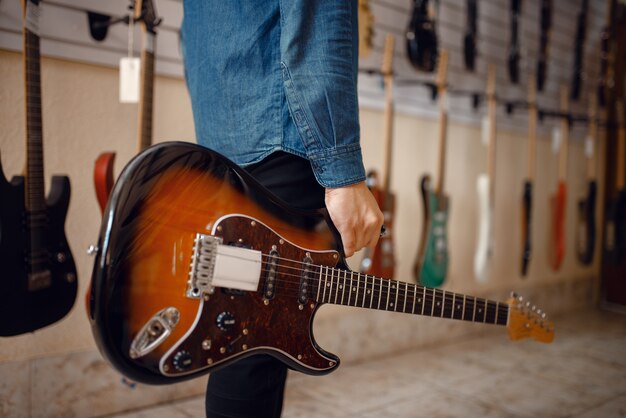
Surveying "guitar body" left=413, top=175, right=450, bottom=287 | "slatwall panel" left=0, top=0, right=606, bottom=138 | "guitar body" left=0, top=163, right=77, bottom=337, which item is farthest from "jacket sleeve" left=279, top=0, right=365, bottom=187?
"guitar body" left=413, top=175, right=450, bottom=287

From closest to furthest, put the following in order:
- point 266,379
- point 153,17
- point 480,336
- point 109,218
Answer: point 109,218
point 266,379
point 153,17
point 480,336

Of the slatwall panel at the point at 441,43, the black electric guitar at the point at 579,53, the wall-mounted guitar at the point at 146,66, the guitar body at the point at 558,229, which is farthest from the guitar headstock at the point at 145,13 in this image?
the black electric guitar at the point at 579,53

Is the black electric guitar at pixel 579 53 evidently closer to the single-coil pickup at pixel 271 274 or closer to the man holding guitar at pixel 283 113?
the man holding guitar at pixel 283 113

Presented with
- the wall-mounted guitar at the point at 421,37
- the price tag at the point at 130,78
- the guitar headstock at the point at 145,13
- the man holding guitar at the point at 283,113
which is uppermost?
the wall-mounted guitar at the point at 421,37

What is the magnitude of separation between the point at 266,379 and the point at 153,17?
113 centimetres

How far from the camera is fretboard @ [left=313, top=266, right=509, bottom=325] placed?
3.45 feet

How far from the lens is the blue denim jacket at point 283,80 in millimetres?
944

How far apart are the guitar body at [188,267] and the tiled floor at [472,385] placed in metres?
1.08

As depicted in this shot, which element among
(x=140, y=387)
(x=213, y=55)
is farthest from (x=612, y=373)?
(x=213, y=55)

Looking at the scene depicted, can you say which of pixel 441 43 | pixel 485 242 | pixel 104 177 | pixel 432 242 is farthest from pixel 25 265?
pixel 441 43

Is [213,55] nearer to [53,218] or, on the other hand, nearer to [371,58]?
[53,218]

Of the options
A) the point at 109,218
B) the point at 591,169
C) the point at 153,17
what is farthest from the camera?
the point at 591,169

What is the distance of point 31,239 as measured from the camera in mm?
1374

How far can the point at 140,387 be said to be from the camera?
189 cm
